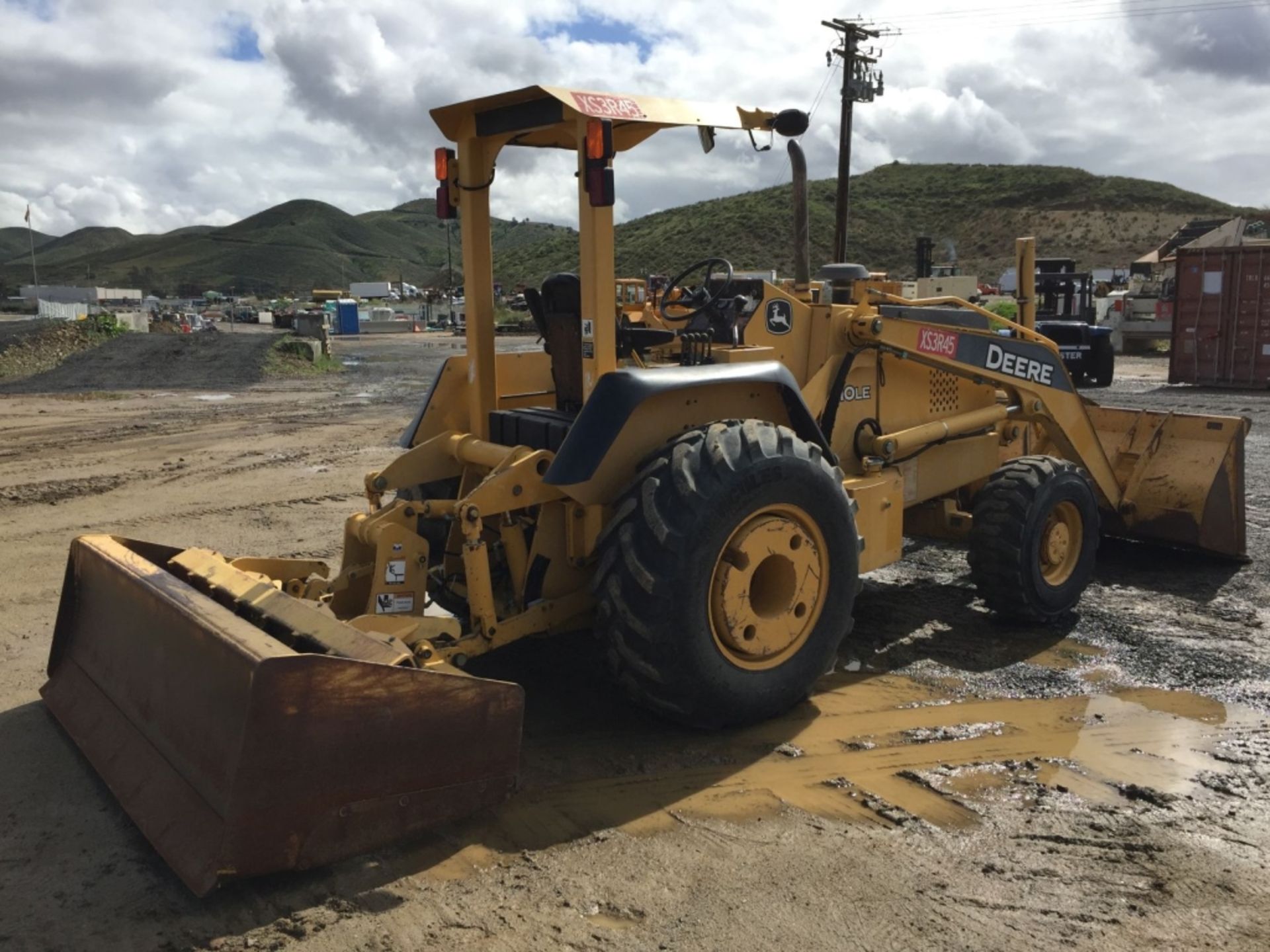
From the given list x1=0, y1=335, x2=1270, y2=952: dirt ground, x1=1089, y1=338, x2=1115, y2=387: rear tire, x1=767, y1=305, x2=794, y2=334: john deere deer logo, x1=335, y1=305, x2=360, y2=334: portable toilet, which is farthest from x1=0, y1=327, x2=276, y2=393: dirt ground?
x1=335, y1=305, x2=360, y2=334: portable toilet

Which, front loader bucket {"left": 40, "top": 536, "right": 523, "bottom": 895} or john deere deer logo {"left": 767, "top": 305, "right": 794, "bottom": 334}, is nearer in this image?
front loader bucket {"left": 40, "top": 536, "right": 523, "bottom": 895}

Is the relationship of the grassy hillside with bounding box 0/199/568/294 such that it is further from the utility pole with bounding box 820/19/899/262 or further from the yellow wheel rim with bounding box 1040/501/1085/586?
the yellow wheel rim with bounding box 1040/501/1085/586

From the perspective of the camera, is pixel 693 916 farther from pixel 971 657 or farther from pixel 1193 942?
pixel 971 657

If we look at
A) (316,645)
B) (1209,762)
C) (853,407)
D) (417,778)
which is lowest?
(1209,762)

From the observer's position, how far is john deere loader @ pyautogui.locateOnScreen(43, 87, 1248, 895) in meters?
3.16

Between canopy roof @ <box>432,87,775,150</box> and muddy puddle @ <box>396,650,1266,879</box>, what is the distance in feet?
7.95

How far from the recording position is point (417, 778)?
3.26 m

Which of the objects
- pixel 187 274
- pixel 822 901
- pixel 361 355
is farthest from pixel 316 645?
pixel 187 274

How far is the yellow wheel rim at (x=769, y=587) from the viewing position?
156 inches

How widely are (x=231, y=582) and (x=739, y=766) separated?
2046 millimetres

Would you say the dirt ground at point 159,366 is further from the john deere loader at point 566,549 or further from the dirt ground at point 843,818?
the john deere loader at point 566,549

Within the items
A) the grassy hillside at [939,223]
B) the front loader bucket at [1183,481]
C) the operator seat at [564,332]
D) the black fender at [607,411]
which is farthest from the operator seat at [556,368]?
the grassy hillside at [939,223]

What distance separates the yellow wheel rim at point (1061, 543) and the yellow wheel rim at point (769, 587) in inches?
79.2

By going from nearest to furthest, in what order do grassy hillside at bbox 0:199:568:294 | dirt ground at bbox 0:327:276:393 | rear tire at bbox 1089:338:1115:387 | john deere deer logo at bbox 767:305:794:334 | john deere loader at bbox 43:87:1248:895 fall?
john deere loader at bbox 43:87:1248:895 < john deere deer logo at bbox 767:305:794:334 < rear tire at bbox 1089:338:1115:387 < dirt ground at bbox 0:327:276:393 < grassy hillside at bbox 0:199:568:294
